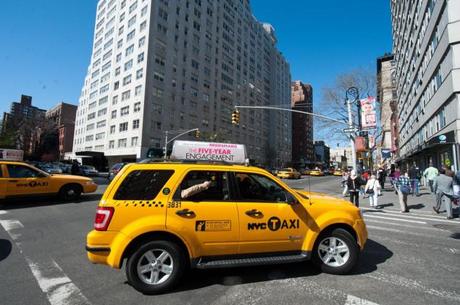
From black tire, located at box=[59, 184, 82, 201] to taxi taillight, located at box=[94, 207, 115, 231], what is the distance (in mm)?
10382

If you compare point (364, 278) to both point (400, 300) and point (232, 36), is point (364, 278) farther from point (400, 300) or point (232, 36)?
point (232, 36)

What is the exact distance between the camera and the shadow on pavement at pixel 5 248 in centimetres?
573

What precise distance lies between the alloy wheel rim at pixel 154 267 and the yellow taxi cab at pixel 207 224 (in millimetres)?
13

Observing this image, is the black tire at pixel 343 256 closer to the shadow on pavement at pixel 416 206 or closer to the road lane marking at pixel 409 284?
the road lane marking at pixel 409 284

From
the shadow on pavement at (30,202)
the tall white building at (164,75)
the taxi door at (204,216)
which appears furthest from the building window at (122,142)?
the taxi door at (204,216)

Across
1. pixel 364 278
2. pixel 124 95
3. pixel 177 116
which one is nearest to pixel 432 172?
pixel 364 278

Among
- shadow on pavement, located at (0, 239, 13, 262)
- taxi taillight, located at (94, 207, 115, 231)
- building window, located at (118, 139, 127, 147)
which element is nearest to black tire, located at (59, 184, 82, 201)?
shadow on pavement, located at (0, 239, 13, 262)

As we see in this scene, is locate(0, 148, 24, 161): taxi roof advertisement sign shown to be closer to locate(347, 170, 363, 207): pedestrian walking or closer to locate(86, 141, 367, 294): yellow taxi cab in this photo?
locate(347, 170, 363, 207): pedestrian walking

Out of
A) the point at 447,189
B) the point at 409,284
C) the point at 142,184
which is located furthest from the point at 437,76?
the point at 142,184

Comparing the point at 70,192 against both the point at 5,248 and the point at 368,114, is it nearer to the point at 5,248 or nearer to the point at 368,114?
the point at 5,248

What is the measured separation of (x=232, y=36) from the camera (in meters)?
82.0

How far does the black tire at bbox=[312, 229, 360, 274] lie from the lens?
4.75m

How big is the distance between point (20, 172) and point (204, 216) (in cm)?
1084

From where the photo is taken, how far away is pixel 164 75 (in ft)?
189
